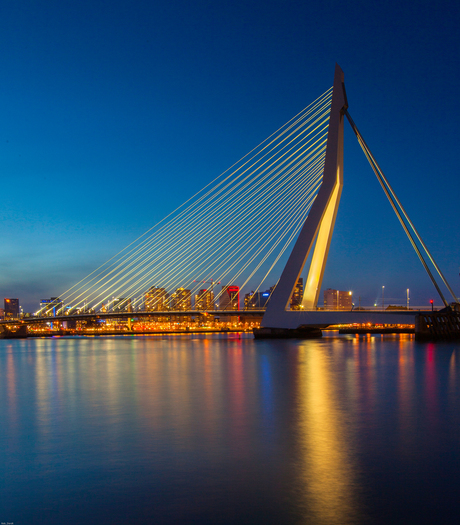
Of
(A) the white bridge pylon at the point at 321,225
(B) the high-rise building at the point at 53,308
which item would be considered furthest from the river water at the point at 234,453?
(B) the high-rise building at the point at 53,308

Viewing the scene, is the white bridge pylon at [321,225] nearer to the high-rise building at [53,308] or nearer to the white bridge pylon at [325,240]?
the white bridge pylon at [325,240]

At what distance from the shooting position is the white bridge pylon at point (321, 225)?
2605cm

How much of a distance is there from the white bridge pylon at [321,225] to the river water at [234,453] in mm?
14128

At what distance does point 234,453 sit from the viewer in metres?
5.94

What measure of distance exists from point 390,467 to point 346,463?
0.47 metres

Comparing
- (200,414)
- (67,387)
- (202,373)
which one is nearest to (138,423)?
(200,414)

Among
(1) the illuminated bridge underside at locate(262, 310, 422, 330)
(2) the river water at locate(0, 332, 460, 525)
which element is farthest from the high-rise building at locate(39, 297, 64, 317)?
(2) the river water at locate(0, 332, 460, 525)

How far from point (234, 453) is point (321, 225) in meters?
21.3

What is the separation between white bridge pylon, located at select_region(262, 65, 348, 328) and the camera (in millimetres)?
26047

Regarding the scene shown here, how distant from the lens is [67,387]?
1285 cm

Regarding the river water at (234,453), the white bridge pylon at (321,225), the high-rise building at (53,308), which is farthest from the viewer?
the high-rise building at (53,308)

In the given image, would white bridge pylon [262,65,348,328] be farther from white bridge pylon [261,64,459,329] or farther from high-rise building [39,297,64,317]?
high-rise building [39,297,64,317]

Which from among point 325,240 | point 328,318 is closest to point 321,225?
point 325,240

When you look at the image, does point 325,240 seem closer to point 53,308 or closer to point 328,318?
point 328,318
